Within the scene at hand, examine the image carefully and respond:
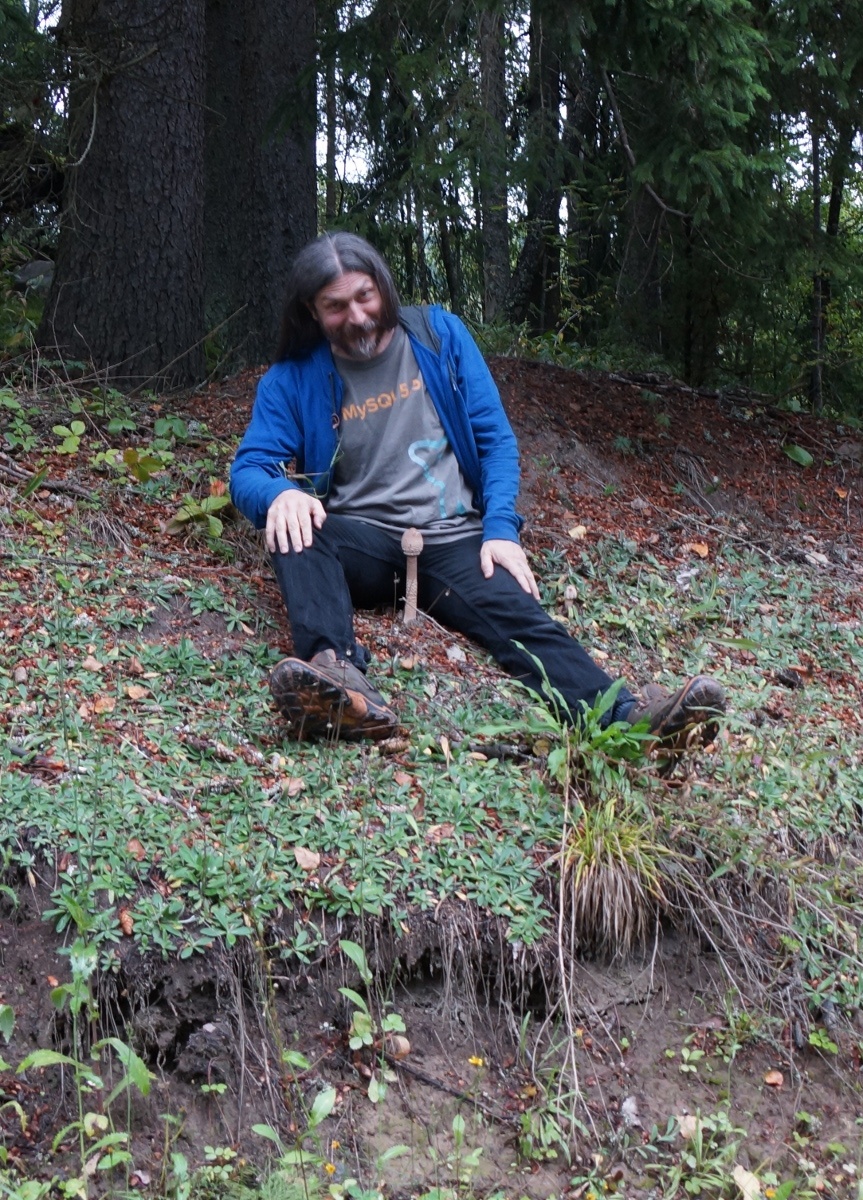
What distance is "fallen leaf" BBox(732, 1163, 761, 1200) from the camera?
301cm

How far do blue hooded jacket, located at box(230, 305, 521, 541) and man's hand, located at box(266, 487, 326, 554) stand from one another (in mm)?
374

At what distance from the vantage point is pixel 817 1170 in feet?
10.4

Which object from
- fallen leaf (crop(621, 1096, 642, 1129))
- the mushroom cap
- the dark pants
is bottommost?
fallen leaf (crop(621, 1096, 642, 1129))

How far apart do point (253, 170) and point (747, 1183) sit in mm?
6375

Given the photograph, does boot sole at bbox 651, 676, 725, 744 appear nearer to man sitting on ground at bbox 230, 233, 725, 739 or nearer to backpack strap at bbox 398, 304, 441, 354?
man sitting on ground at bbox 230, 233, 725, 739

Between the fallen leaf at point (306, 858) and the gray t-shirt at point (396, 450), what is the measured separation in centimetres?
151

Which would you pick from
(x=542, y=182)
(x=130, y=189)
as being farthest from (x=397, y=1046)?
(x=542, y=182)

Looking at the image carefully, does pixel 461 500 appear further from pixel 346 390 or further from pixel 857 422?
pixel 857 422

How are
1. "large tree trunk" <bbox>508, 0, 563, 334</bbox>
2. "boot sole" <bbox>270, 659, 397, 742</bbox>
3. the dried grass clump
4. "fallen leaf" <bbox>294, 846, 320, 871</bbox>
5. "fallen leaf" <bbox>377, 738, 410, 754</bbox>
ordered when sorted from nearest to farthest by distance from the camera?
"fallen leaf" <bbox>294, 846, 320, 871</bbox> < the dried grass clump < "boot sole" <bbox>270, 659, 397, 742</bbox> < "fallen leaf" <bbox>377, 738, 410, 754</bbox> < "large tree trunk" <bbox>508, 0, 563, 334</bbox>

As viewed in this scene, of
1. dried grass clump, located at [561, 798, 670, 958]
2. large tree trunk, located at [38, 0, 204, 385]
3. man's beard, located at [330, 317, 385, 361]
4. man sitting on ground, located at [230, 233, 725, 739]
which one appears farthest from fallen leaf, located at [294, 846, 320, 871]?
large tree trunk, located at [38, 0, 204, 385]

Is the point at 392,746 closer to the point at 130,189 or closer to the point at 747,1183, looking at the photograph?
the point at 747,1183

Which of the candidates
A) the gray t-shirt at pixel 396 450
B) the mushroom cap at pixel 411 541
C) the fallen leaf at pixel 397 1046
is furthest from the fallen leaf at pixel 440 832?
the gray t-shirt at pixel 396 450

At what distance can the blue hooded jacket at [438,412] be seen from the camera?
176 inches

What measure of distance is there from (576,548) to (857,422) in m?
3.06
